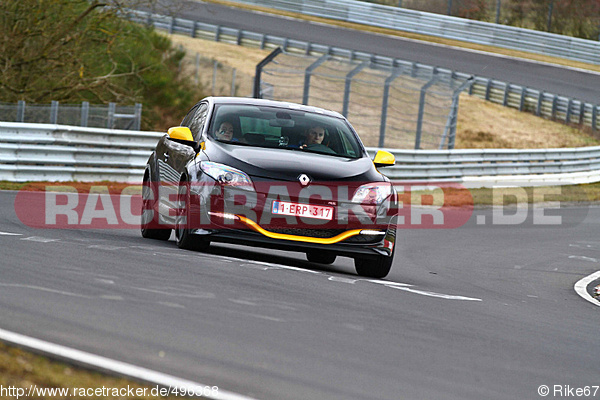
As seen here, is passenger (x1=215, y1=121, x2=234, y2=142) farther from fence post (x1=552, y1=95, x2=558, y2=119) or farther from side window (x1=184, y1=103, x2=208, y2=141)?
fence post (x1=552, y1=95, x2=558, y2=119)

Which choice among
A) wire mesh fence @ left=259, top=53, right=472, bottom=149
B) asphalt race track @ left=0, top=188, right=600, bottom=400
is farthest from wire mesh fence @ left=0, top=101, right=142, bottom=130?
asphalt race track @ left=0, top=188, right=600, bottom=400

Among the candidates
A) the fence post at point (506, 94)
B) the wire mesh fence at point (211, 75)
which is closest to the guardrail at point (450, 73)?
the fence post at point (506, 94)

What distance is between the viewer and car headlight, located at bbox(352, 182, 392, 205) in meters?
8.62

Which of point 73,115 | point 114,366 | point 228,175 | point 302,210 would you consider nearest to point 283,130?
point 228,175

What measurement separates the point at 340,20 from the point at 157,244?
4263 centimetres

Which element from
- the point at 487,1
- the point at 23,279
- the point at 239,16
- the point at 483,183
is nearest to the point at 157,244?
the point at 23,279

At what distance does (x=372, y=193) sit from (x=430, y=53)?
3551 cm

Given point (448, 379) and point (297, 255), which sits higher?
point (448, 379)

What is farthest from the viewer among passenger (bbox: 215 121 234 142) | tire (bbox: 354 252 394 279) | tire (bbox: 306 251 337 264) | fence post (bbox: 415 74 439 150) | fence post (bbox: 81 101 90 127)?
fence post (bbox: 415 74 439 150)

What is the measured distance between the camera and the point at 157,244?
9625 mm

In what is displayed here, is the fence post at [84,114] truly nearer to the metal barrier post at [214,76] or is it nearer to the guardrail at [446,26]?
the metal barrier post at [214,76]

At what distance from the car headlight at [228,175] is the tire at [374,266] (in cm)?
143

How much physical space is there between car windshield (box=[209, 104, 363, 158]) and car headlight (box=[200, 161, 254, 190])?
63cm

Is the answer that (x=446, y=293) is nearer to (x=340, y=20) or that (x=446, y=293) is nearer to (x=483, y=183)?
(x=483, y=183)
